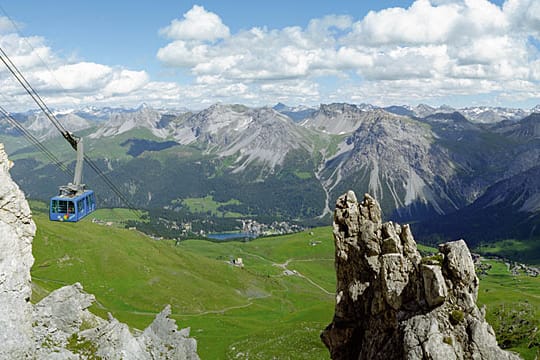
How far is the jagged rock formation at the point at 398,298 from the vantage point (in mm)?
29938

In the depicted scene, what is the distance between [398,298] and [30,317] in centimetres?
2638

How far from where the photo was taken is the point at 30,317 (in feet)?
104

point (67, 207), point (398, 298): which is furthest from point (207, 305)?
point (398, 298)

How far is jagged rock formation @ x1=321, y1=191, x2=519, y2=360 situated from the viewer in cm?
2994

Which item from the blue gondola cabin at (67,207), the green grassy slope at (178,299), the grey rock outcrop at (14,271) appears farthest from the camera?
the green grassy slope at (178,299)

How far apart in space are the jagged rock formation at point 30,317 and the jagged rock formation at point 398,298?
18.4 m

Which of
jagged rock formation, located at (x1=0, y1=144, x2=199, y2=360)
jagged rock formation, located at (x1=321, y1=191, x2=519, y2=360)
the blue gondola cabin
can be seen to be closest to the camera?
jagged rock formation, located at (x1=0, y1=144, x2=199, y2=360)

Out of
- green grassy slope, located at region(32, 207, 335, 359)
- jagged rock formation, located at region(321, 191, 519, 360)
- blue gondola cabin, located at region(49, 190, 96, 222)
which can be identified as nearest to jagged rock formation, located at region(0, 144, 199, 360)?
blue gondola cabin, located at region(49, 190, 96, 222)

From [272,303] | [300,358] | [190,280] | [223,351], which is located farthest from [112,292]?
[300,358]

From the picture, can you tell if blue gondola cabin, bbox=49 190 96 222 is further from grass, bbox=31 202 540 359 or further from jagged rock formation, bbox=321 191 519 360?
grass, bbox=31 202 540 359

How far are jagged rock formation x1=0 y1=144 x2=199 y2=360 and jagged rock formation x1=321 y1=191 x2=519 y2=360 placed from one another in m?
18.4

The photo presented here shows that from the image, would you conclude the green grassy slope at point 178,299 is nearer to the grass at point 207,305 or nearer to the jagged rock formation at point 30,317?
the grass at point 207,305

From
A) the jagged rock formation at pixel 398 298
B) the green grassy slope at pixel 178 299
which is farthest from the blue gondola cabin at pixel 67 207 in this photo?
the green grassy slope at pixel 178 299

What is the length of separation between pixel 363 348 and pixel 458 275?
36.9 feet
